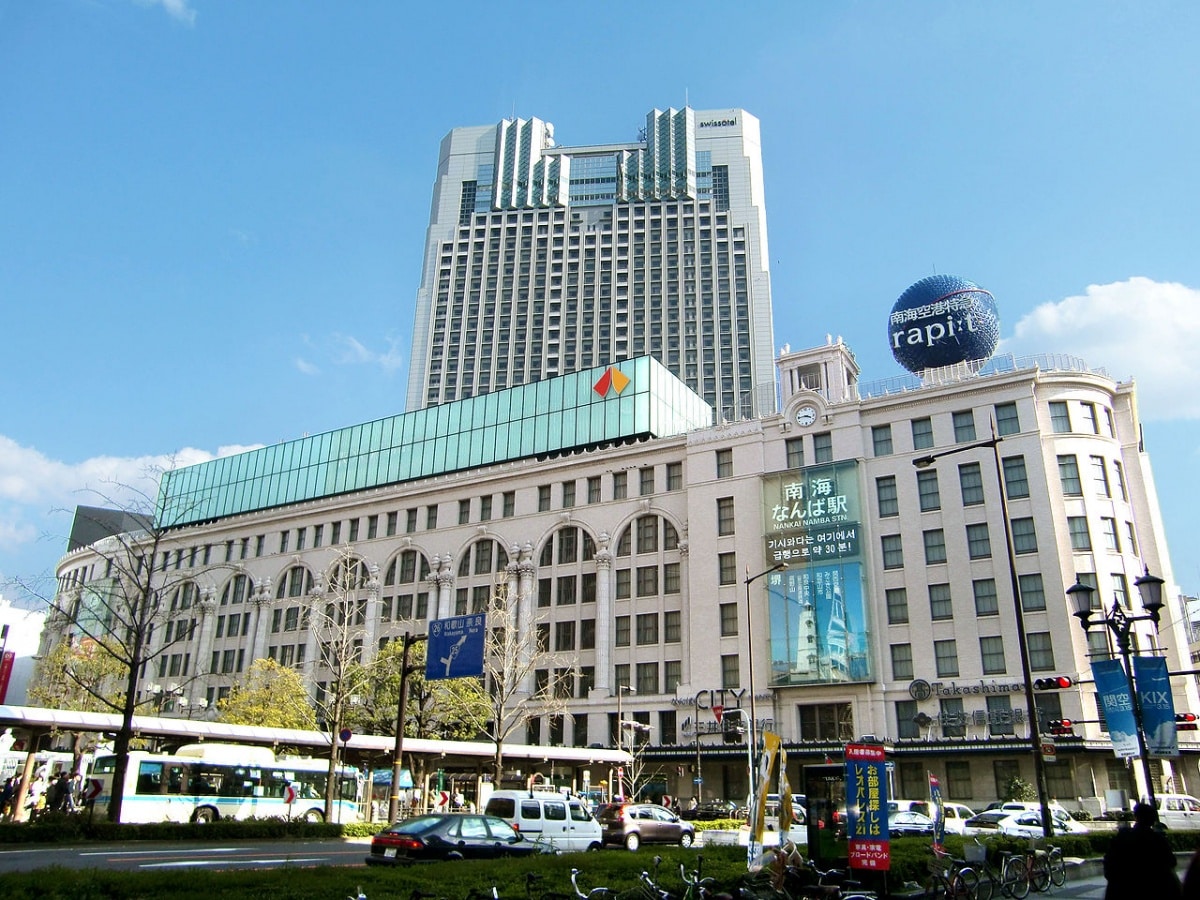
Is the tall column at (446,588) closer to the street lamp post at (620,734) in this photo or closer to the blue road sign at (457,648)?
the street lamp post at (620,734)

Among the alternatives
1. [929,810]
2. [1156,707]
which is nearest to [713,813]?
[929,810]

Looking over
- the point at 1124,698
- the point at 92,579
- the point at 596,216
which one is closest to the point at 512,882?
the point at 1124,698

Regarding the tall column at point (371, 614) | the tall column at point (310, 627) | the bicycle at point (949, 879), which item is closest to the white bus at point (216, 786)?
the bicycle at point (949, 879)

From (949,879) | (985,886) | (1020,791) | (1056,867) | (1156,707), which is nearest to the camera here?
(949,879)

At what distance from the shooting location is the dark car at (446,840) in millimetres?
21016

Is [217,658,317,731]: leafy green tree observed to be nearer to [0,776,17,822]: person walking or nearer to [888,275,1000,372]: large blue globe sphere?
[0,776,17,822]: person walking

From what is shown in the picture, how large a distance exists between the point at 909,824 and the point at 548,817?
13.2m

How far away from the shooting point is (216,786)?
3969cm

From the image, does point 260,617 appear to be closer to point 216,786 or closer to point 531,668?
point 531,668

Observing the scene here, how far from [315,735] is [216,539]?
154 ft

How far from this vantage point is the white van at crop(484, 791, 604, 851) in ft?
89.1

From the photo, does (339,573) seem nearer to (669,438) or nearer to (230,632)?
(230,632)

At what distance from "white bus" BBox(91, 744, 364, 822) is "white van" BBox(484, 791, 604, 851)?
13.7 meters

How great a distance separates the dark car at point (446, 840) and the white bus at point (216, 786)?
17434 millimetres
